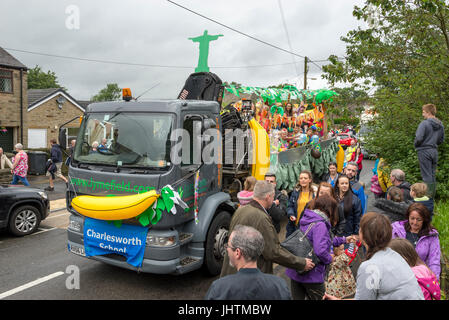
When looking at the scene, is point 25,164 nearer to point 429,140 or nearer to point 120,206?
point 120,206

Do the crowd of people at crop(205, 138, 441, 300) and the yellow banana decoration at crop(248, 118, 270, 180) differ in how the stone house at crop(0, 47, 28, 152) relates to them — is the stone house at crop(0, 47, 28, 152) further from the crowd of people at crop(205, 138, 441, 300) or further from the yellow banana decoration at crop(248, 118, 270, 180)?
the crowd of people at crop(205, 138, 441, 300)

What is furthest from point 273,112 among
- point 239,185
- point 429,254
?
point 429,254

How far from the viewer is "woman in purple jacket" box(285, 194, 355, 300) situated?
3.22 meters

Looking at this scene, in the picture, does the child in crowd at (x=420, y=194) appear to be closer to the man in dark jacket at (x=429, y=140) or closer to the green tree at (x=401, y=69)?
the man in dark jacket at (x=429, y=140)

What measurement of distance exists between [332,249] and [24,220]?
20.8 ft

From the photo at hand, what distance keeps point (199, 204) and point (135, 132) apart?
1.32 m

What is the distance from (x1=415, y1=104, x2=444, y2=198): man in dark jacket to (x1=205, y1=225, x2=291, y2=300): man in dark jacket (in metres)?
5.19

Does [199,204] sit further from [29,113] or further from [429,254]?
[29,113]

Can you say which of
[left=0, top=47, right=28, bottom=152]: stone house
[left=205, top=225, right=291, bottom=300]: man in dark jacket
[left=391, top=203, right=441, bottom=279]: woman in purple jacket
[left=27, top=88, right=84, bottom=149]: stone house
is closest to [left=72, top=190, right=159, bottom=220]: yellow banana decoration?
[left=205, top=225, right=291, bottom=300]: man in dark jacket

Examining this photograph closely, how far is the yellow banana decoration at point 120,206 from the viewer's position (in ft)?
13.3

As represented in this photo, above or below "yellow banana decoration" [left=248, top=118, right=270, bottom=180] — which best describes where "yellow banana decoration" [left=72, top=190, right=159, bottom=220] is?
below

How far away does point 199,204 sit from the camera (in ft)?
15.9

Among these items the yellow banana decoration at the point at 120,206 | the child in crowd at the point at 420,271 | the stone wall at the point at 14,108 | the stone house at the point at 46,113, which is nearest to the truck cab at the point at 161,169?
the yellow banana decoration at the point at 120,206

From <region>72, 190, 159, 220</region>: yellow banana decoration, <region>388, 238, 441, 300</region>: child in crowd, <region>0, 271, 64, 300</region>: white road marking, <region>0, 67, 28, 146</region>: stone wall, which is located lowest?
<region>0, 271, 64, 300</region>: white road marking
